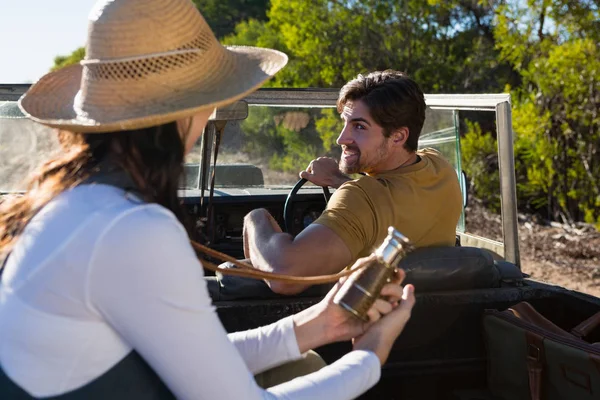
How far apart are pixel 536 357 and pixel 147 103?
135cm

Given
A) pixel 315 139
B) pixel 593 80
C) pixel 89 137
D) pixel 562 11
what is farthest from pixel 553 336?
pixel 562 11

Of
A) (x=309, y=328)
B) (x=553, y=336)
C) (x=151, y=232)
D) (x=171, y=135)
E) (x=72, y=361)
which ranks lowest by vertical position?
(x=553, y=336)

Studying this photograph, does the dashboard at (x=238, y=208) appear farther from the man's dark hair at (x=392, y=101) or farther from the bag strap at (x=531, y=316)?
the bag strap at (x=531, y=316)

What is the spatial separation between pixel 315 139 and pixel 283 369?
9.61 ft

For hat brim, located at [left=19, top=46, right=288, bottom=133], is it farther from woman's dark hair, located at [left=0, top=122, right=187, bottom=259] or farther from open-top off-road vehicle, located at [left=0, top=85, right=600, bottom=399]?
open-top off-road vehicle, located at [left=0, top=85, right=600, bottom=399]

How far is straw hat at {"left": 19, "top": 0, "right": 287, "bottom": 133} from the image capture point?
→ 5.24ft

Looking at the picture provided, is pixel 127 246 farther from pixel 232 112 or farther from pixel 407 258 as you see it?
pixel 232 112

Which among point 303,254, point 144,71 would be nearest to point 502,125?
point 303,254

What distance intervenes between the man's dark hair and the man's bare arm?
2.05ft

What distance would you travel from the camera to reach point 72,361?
4.61 ft

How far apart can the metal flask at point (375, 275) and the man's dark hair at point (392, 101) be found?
4.19 feet

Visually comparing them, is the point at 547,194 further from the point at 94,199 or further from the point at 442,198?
the point at 94,199

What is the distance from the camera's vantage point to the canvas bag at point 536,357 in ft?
6.86

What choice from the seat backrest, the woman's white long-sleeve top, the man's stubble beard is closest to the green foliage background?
the man's stubble beard
